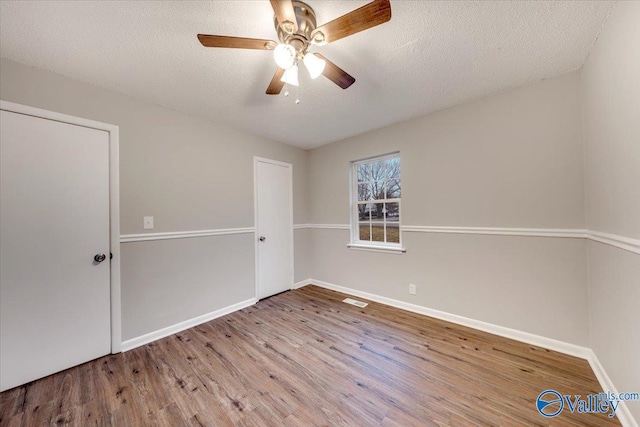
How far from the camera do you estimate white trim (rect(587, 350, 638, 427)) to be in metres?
1.25

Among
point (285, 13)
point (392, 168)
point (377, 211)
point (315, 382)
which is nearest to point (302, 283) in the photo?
point (377, 211)

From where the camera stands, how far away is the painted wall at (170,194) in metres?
1.95

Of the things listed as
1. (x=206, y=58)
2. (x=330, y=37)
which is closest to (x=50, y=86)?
(x=206, y=58)

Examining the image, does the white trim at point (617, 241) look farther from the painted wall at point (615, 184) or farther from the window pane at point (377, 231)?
the window pane at point (377, 231)

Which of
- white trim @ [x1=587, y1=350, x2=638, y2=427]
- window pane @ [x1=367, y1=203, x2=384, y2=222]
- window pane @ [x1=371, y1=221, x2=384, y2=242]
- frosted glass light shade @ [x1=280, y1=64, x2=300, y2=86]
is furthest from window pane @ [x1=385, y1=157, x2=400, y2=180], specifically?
white trim @ [x1=587, y1=350, x2=638, y2=427]

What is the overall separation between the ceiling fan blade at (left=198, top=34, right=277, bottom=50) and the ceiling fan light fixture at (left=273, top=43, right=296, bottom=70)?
62mm

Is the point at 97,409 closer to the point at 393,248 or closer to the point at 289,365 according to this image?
the point at 289,365

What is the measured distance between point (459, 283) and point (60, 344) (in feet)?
11.9

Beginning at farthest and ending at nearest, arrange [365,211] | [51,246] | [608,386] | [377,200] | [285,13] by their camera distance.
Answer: [365,211] → [377,200] → [51,246] → [608,386] → [285,13]

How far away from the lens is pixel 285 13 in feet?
3.70

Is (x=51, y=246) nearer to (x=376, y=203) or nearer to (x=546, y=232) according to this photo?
(x=376, y=203)

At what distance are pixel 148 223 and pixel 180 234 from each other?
313mm

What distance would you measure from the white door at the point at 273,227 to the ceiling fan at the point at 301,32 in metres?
2.00

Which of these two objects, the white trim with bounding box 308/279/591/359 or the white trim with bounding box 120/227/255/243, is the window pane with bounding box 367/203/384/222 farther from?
the white trim with bounding box 120/227/255/243
